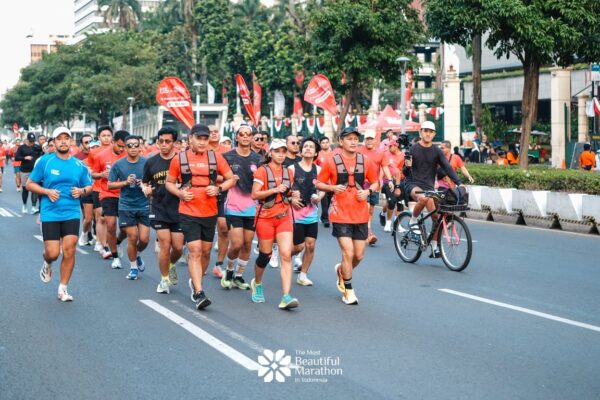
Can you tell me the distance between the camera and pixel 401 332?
8.57 metres

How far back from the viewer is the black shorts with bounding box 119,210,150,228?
12.1 metres

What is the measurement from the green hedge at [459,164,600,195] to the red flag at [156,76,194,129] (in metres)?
15.7

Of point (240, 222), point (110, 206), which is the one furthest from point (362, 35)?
point (240, 222)

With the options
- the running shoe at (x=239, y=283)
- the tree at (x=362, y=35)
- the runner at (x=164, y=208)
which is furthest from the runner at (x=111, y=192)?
the tree at (x=362, y=35)

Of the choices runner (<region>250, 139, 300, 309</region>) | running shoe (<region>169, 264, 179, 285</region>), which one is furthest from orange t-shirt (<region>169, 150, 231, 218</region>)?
running shoe (<region>169, 264, 179, 285</region>)

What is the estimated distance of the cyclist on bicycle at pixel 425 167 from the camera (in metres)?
13.0

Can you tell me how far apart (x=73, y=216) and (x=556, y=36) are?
53.2 feet

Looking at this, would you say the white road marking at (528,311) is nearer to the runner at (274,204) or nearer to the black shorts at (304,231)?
the black shorts at (304,231)

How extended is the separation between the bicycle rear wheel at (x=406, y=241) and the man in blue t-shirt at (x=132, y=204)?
378cm

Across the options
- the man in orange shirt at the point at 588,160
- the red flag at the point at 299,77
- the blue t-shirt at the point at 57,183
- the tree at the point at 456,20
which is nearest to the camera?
the blue t-shirt at the point at 57,183

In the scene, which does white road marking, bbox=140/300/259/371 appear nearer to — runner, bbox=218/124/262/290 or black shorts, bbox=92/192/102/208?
runner, bbox=218/124/262/290

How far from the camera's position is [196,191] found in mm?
9695

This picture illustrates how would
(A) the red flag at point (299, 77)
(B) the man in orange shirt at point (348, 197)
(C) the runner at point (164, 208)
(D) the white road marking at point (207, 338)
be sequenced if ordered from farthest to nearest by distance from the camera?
1. (A) the red flag at point (299, 77)
2. (C) the runner at point (164, 208)
3. (B) the man in orange shirt at point (348, 197)
4. (D) the white road marking at point (207, 338)

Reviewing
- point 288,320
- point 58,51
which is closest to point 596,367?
point 288,320
